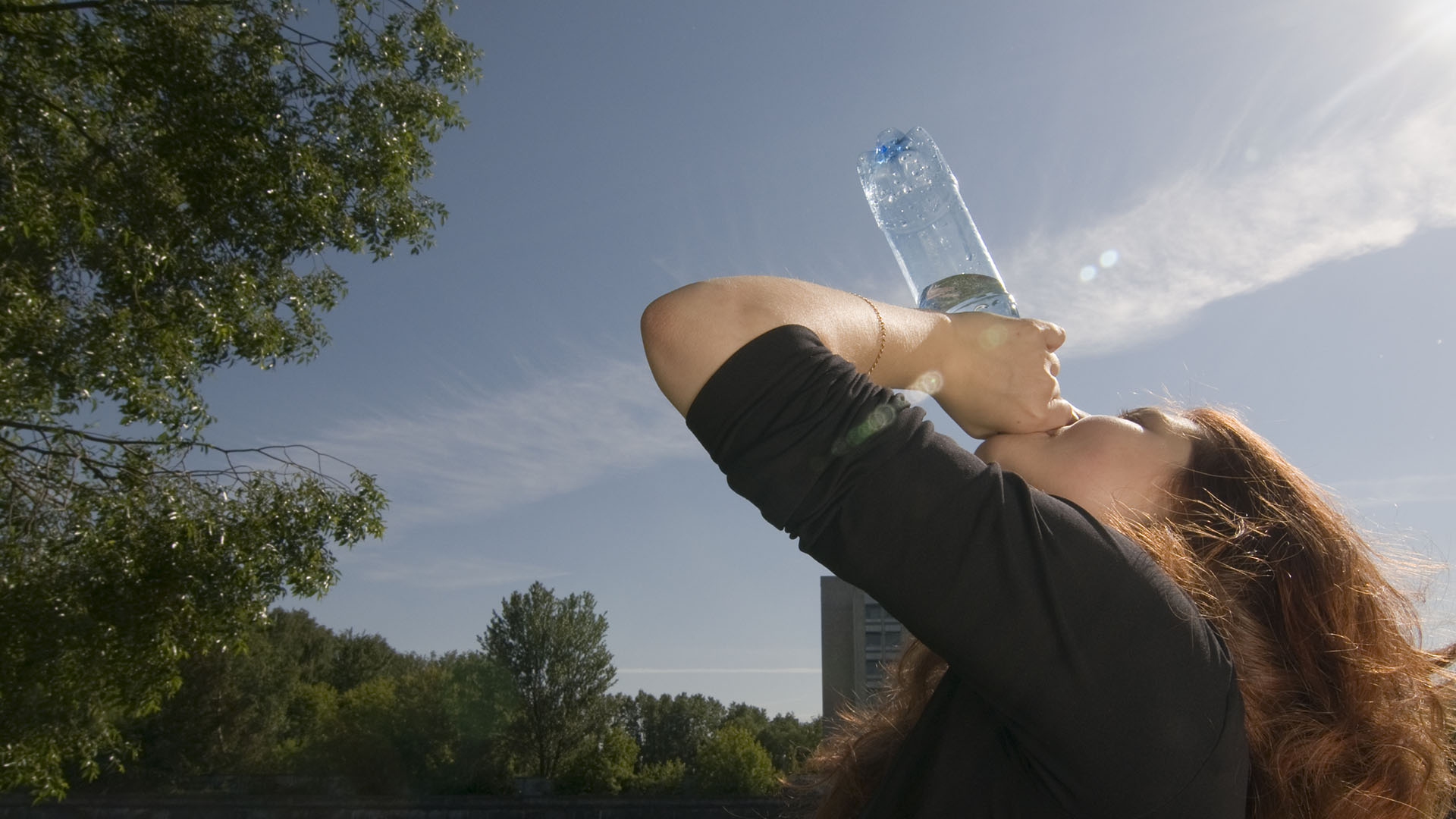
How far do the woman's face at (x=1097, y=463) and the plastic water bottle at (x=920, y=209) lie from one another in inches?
34.7

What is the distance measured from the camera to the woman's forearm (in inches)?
35.4

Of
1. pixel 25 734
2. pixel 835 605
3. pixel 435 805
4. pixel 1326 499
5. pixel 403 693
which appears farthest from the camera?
pixel 403 693

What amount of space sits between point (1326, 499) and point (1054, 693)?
809 mm

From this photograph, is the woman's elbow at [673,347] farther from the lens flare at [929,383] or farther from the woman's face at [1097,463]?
the woman's face at [1097,463]

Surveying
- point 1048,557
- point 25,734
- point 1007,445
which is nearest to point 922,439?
point 1048,557

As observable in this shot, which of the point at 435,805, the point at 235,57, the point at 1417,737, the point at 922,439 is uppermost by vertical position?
the point at 235,57

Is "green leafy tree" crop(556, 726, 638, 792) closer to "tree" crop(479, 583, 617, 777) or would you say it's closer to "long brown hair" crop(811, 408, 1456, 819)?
"tree" crop(479, 583, 617, 777)

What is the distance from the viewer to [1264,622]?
47.2 inches

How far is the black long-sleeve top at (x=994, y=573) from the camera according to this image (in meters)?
0.82

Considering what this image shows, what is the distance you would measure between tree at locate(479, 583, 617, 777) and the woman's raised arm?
5168 cm

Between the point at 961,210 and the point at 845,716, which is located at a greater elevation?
the point at 961,210

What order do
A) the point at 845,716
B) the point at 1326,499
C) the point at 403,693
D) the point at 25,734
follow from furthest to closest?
the point at 403,693 → the point at 25,734 → the point at 845,716 → the point at 1326,499

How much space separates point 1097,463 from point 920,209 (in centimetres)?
145

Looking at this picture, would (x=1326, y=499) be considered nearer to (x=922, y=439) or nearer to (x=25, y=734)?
(x=922, y=439)
